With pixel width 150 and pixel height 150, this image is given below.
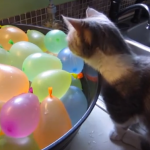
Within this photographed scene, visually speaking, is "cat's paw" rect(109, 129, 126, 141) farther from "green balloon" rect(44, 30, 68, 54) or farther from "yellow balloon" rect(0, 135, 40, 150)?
"green balloon" rect(44, 30, 68, 54)

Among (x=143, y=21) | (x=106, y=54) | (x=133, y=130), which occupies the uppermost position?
(x=106, y=54)

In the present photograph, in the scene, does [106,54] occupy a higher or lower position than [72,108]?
higher

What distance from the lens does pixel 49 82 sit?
534mm

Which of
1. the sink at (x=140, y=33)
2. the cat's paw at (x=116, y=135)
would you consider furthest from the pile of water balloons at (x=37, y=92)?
the sink at (x=140, y=33)

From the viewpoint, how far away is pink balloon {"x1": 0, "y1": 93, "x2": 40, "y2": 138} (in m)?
0.44

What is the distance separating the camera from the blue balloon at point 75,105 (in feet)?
1.76

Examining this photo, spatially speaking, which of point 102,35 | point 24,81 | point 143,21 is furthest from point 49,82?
point 143,21

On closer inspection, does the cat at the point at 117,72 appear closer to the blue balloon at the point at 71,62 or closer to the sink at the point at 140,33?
the blue balloon at the point at 71,62

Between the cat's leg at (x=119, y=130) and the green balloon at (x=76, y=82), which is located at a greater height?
the green balloon at (x=76, y=82)

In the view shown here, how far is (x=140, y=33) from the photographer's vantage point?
1.10 meters

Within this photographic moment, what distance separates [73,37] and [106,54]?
0.11m

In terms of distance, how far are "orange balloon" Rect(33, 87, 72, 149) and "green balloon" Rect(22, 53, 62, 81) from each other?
14cm

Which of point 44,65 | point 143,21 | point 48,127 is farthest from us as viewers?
point 143,21

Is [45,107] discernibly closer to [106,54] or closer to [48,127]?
[48,127]
